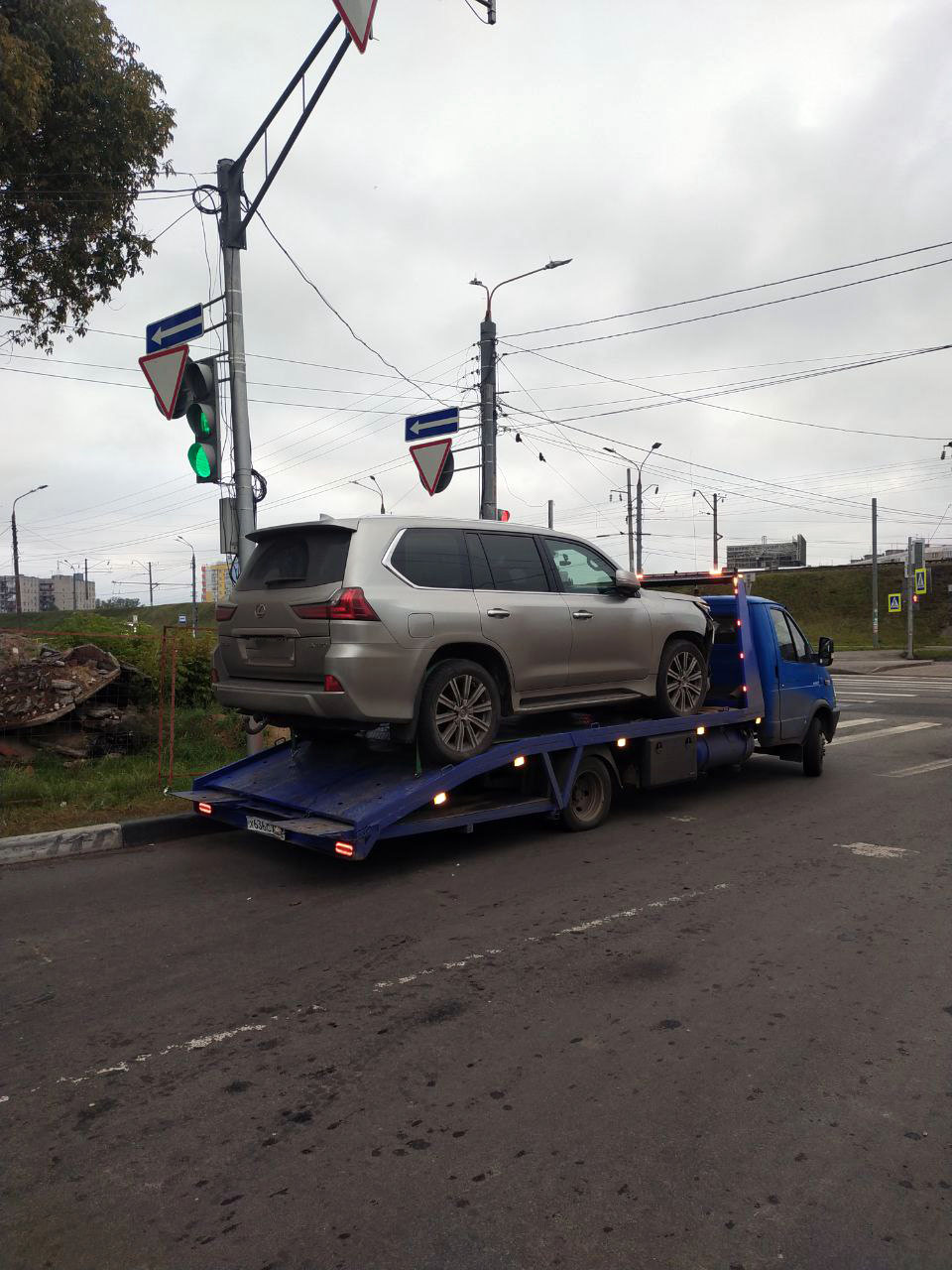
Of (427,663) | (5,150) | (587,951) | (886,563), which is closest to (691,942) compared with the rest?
(587,951)

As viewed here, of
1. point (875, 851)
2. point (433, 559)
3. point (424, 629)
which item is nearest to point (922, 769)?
point (875, 851)

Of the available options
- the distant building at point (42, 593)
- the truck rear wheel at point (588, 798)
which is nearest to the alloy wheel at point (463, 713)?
the truck rear wheel at point (588, 798)

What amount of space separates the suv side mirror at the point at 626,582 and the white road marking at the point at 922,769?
473cm

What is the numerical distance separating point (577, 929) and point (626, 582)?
11.2ft

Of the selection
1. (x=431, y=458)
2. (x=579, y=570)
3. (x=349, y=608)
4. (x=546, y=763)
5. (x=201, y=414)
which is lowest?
(x=546, y=763)

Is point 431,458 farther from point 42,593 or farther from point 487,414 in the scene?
point 42,593

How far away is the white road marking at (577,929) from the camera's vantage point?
14.9ft

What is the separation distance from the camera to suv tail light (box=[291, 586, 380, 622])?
233 inches

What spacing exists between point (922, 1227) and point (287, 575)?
508cm

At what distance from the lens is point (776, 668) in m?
9.52

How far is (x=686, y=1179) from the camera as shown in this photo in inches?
114

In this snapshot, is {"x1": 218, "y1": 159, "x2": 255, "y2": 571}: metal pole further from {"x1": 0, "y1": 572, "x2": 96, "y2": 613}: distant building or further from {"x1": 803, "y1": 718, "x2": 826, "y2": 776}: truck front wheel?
{"x1": 0, "y1": 572, "x2": 96, "y2": 613}: distant building

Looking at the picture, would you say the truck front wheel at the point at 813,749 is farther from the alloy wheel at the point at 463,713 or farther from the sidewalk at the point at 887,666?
the sidewalk at the point at 887,666

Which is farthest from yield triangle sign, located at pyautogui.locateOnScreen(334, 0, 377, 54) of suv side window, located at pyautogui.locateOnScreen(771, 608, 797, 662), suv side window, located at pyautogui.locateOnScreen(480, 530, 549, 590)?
suv side window, located at pyautogui.locateOnScreen(771, 608, 797, 662)
